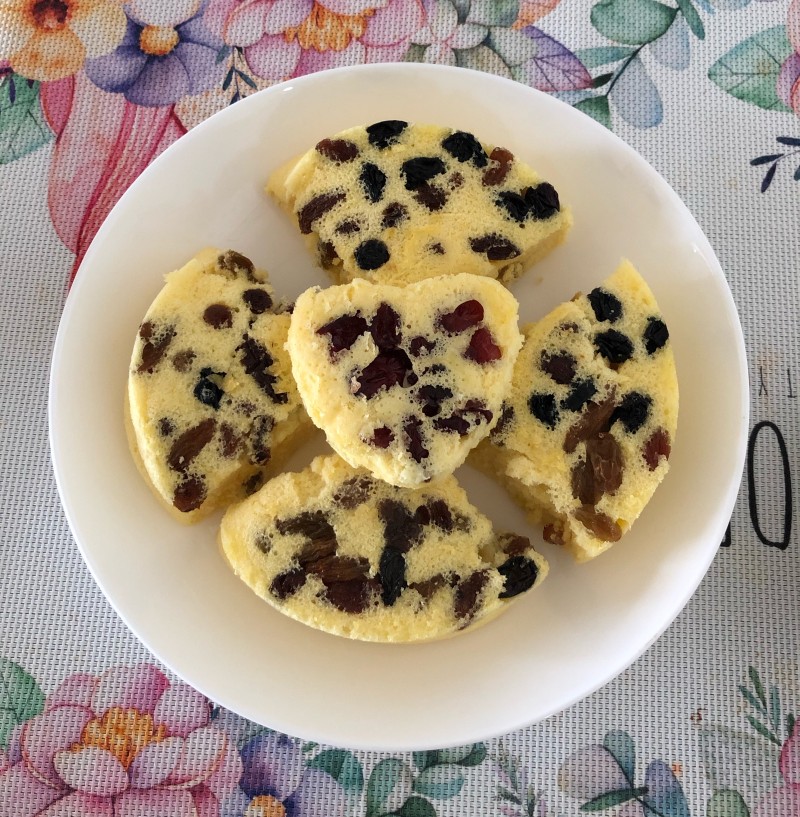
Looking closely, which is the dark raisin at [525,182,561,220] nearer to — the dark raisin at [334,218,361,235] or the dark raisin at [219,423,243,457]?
the dark raisin at [334,218,361,235]

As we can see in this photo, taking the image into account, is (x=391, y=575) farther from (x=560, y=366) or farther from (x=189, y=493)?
(x=560, y=366)

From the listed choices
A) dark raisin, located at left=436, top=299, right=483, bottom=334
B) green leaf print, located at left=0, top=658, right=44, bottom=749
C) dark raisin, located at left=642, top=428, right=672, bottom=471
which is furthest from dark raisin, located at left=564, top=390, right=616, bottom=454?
green leaf print, located at left=0, top=658, right=44, bottom=749

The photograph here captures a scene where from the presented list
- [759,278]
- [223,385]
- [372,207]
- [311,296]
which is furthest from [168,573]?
[759,278]

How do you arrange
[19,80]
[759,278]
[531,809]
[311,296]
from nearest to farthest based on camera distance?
[311,296]
[531,809]
[759,278]
[19,80]

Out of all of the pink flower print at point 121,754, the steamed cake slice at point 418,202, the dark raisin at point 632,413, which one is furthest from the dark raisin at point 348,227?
the pink flower print at point 121,754

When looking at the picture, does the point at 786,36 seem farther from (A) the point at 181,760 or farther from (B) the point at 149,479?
(A) the point at 181,760
